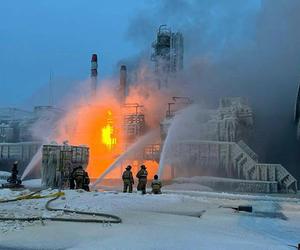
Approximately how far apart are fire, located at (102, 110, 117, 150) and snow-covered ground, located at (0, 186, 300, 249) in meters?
43.4

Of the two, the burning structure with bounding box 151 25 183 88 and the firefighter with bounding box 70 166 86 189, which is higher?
the burning structure with bounding box 151 25 183 88

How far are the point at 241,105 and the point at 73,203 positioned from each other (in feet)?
124

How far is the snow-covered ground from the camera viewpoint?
874cm

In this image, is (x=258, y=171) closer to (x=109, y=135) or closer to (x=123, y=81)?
(x=109, y=135)

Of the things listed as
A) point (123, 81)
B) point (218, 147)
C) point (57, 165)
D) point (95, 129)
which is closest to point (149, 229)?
point (57, 165)

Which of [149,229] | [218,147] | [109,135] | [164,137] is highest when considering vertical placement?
[109,135]

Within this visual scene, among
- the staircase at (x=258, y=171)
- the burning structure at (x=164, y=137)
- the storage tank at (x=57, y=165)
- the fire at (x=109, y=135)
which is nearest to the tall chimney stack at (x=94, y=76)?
the burning structure at (x=164, y=137)

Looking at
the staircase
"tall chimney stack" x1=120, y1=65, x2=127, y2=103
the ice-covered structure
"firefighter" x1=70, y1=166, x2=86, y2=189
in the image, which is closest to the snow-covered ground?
"firefighter" x1=70, y1=166, x2=86, y2=189

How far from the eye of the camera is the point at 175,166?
4662cm

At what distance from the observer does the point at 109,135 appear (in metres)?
60.9

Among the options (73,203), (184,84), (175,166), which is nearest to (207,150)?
(175,166)

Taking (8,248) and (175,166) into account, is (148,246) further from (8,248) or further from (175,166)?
(175,166)

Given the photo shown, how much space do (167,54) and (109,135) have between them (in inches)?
684

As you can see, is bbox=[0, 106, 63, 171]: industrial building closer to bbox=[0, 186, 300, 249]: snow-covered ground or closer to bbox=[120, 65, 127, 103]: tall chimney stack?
bbox=[120, 65, 127, 103]: tall chimney stack
